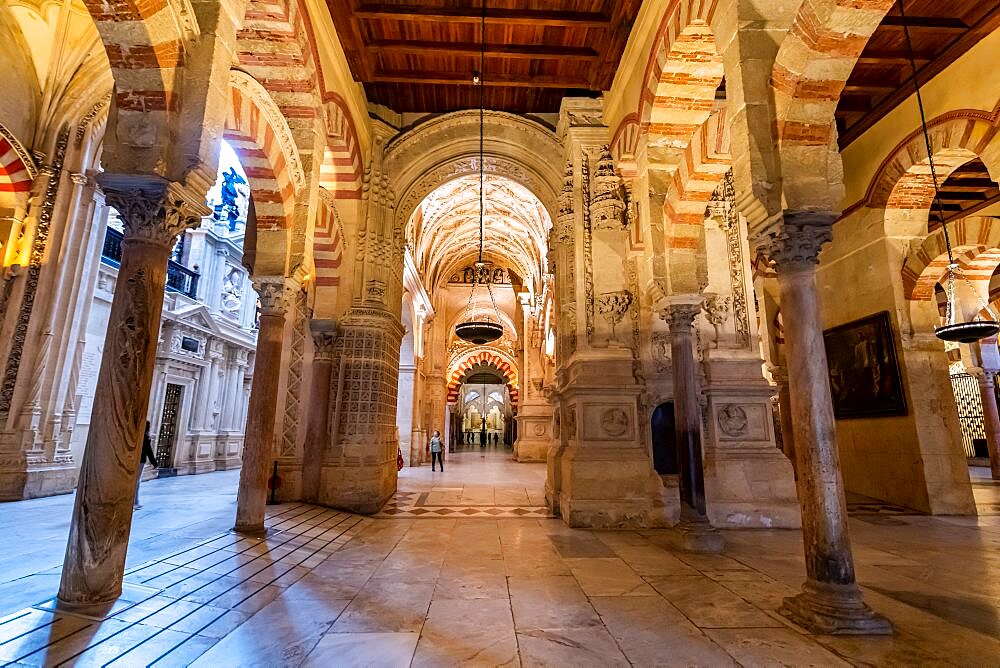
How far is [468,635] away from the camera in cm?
248

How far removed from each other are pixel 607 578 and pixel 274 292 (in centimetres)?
414

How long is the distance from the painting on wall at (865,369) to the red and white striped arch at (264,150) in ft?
25.7

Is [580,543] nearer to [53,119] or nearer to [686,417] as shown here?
[686,417]

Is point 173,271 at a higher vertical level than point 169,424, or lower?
higher

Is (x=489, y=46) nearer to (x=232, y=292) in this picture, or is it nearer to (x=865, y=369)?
(x=865, y=369)

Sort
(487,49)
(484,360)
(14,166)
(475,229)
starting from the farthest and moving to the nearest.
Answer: (484,360) → (475,229) → (14,166) → (487,49)

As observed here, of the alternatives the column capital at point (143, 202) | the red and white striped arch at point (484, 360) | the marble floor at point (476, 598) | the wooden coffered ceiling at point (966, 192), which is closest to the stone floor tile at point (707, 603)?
the marble floor at point (476, 598)

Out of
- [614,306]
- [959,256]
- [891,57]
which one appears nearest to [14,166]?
[614,306]

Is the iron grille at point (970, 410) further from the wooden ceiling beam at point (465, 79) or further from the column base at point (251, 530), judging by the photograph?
the column base at point (251, 530)

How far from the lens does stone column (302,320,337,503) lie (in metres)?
6.81

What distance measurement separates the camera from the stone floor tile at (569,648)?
2.20 m

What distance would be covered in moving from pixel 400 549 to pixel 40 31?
8.49 meters

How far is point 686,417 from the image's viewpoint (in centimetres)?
498

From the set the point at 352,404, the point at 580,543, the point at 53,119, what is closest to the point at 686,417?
the point at 580,543
